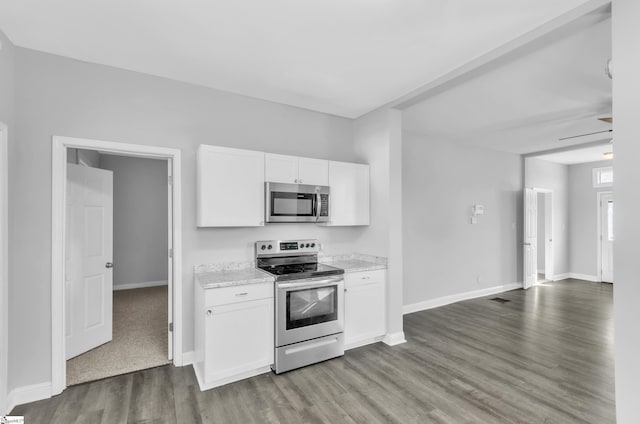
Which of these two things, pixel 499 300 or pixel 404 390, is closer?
pixel 404 390

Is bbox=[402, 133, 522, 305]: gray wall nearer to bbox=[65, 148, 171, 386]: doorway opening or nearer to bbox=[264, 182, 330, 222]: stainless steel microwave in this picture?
bbox=[264, 182, 330, 222]: stainless steel microwave

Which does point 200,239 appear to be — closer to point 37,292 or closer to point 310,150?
point 37,292

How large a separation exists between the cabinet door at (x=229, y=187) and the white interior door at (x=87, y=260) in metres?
1.37

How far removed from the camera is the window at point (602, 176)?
703cm

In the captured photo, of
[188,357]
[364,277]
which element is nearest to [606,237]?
[364,277]

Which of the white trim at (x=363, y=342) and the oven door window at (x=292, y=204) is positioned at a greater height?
the oven door window at (x=292, y=204)

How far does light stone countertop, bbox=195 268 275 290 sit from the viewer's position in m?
2.76

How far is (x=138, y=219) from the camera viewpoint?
6578 mm

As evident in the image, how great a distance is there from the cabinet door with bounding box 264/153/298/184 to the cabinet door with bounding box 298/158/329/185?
75 mm

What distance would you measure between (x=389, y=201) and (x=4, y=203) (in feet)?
11.4

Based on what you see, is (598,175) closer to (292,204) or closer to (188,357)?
(292,204)

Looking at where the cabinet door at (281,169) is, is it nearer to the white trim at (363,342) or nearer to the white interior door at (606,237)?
the white trim at (363,342)

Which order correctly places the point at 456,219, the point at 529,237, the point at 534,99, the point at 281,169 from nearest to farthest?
the point at 281,169 < the point at 534,99 < the point at 456,219 < the point at 529,237

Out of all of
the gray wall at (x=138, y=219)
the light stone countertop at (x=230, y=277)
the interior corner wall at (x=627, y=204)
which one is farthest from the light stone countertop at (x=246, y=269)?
the gray wall at (x=138, y=219)
